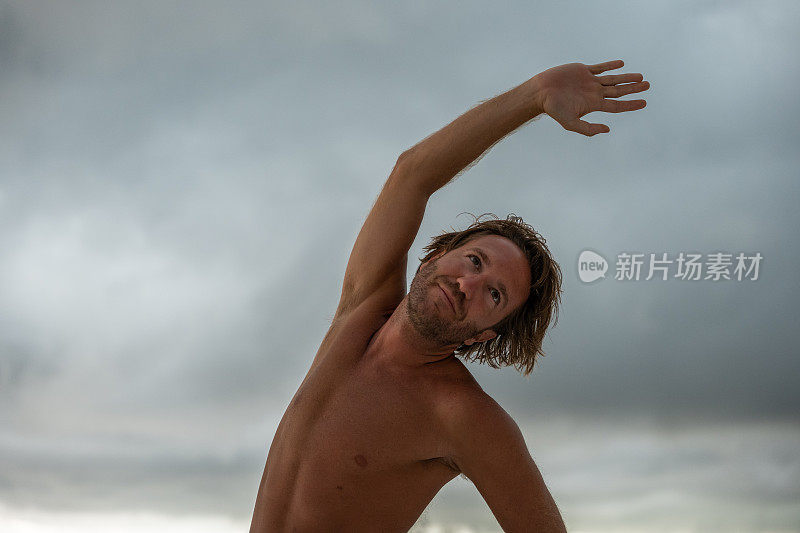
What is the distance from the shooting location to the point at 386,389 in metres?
3.96

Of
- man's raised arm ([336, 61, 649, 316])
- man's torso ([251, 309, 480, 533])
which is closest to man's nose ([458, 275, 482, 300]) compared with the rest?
man's torso ([251, 309, 480, 533])

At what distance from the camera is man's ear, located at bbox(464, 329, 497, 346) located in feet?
13.1

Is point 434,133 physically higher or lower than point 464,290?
higher

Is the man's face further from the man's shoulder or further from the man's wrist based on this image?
the man's wrist

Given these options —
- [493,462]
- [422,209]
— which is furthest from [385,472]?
[422,209]

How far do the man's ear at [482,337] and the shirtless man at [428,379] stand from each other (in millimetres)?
11

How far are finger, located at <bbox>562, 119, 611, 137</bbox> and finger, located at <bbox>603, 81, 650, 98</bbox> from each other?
0.20m

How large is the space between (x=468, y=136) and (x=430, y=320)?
3.17ft

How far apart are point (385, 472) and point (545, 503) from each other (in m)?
0.79

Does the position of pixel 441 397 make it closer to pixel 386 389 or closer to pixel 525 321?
pixel 386 389

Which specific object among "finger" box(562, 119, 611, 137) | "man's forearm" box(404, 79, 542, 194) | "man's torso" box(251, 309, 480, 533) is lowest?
"man's torso" box(251, 309, 480, 533)

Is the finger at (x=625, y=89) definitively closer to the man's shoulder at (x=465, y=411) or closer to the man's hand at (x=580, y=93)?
the man's hand at (x=580, y=93)

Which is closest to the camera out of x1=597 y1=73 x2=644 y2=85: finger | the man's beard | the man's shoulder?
the man's shoulder

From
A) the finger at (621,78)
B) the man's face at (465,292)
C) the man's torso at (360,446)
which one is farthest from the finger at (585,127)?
the man's torso at (360,446)
